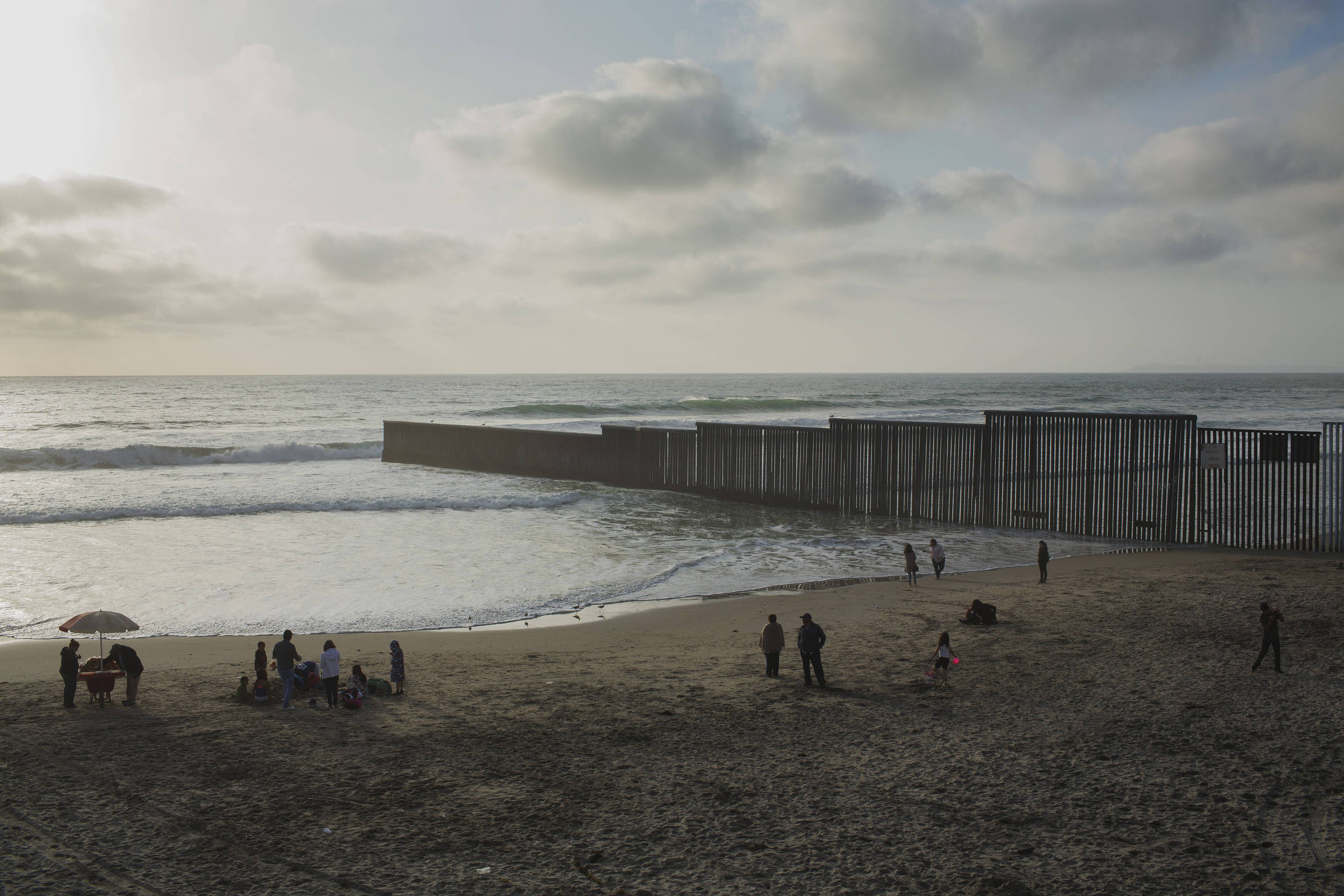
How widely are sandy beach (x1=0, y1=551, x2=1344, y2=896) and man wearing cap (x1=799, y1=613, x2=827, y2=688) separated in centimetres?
20

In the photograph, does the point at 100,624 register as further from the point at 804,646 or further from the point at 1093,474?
the point at 1093,474

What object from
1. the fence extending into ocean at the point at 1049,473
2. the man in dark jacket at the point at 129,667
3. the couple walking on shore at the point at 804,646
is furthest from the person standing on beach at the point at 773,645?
the fence extending into ocean at the point at 1049,473

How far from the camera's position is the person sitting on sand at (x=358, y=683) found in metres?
9.45

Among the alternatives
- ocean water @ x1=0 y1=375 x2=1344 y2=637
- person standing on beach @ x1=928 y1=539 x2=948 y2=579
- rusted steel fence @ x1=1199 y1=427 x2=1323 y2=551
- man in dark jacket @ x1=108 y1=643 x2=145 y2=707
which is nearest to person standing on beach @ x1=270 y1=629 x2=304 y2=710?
man in dark jacket @ x1=108 y1=643 x2=145 y2=707

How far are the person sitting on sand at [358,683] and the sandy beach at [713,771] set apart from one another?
184mm

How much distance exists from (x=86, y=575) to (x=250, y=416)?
5136cm

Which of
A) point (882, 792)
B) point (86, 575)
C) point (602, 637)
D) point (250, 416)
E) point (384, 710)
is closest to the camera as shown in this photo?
point (882, 792)

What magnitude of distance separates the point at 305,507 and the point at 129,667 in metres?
15.7

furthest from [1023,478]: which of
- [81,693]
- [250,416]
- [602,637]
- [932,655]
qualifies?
[250,416]

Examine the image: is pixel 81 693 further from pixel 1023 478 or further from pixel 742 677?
pixel 1023 478

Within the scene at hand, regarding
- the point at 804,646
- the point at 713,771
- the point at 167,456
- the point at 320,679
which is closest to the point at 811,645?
the point at 804,646

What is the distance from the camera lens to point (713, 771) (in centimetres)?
760

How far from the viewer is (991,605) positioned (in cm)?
1286

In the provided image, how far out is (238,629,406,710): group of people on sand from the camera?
9266 millimetres
